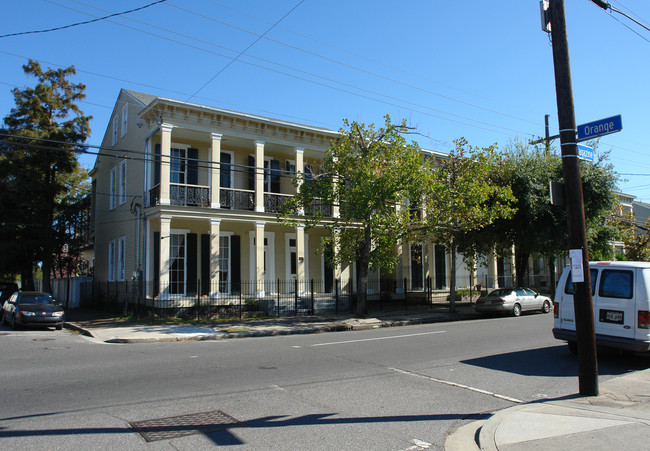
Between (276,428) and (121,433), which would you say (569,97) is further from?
(121,433)

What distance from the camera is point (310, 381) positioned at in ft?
27.3

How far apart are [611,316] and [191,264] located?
676 inches

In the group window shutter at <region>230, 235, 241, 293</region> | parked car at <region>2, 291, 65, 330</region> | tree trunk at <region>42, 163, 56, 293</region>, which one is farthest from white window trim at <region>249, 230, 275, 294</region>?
tree trunk at <region>42, 163, 56, 293</region>

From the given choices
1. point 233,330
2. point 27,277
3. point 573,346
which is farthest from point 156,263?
point 573,346

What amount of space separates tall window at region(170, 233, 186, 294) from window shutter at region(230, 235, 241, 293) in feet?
7.56

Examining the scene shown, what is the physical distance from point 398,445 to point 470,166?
1788 centimetres

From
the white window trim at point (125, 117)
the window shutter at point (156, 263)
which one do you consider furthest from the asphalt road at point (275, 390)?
the white window trim at point (125, 117)

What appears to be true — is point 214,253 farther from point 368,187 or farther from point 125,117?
point 125,117

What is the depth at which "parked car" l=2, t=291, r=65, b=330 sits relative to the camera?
17703 mm

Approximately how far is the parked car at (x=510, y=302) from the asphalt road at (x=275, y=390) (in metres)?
8.93

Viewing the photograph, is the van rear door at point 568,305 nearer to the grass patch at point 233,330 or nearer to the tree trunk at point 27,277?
the grass patch at point 233,330

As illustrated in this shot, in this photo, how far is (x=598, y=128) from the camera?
23.9 ft

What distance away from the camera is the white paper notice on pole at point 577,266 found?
6926 mm

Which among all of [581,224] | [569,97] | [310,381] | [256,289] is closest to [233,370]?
[310,381]
